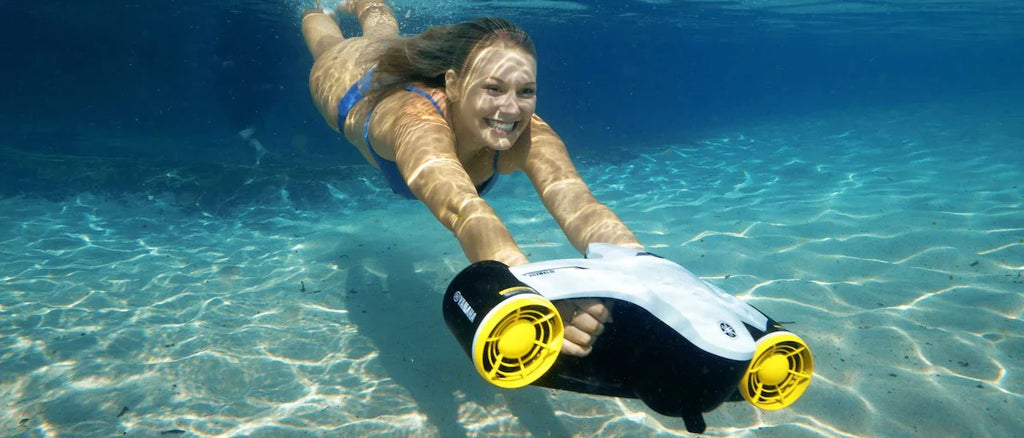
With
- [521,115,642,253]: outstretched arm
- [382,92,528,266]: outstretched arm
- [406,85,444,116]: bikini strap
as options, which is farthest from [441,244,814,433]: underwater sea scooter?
[406,85,444,116]: bikini strap

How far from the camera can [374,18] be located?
7324 millimetres

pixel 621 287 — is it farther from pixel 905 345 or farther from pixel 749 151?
pixel 749 151

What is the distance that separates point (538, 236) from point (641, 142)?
593 inches

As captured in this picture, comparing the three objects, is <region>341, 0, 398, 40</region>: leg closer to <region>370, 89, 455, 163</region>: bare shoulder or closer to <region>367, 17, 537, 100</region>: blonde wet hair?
<region>367, 17, 537, 100</region>: blonde wet hair

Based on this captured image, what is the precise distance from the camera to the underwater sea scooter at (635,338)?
163cm

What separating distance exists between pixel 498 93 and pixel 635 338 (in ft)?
5.91

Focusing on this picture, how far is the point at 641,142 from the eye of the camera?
2214cm

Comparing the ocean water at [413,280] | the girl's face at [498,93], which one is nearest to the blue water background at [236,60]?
the ocean water at [413,280]

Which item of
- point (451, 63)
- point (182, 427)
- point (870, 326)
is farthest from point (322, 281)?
point (870, 326)

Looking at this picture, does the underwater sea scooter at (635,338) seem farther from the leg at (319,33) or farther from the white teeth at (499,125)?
the leg at (319,33)

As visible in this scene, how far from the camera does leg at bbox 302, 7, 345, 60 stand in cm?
613

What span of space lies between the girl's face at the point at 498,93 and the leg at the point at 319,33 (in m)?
3.51

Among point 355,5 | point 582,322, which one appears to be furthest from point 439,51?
point 355,5

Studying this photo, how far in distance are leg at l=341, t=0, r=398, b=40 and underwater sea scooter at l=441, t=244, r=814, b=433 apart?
5.08 metres
